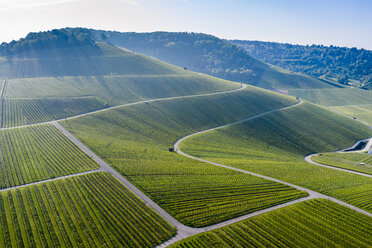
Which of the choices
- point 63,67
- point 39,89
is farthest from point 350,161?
point 63,67

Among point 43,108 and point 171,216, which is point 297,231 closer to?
point 171,216

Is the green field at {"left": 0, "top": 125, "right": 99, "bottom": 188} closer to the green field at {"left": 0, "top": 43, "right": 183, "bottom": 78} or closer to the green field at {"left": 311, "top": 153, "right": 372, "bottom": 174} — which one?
the green field at {"left": 311, "top": 153, "right": 372, "bottom": 174}

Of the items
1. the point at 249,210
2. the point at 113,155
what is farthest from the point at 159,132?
the point at 249,210

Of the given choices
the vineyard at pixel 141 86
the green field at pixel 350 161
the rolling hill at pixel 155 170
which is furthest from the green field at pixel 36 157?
the green field at pixel 350 161

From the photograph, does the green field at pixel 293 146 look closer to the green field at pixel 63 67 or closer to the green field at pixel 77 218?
the green field at pixel 77 218

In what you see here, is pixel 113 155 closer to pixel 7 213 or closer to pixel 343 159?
pixel 7 213

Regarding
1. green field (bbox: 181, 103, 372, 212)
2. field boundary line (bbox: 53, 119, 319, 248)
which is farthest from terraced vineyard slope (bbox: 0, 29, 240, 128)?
field boundary line (bbox: 53, 119, 319, 248)
